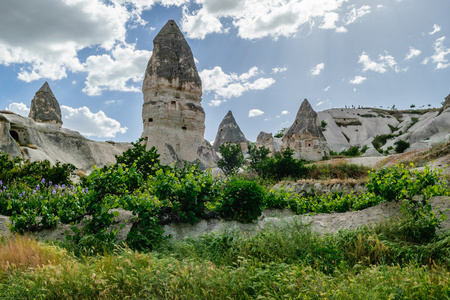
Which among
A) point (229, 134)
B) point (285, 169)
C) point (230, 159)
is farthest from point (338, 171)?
point (229, 134)

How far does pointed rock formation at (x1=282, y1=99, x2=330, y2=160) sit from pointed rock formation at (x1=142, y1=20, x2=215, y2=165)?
606 inches

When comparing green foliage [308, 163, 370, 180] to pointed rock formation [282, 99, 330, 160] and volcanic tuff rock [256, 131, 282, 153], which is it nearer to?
pointed rock formation [282, 99, 330, 160]

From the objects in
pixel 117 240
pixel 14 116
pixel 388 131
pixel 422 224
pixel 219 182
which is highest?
pixel 388 131

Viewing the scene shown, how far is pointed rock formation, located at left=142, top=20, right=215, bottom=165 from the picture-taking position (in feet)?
73.2

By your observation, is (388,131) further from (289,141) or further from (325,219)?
(325,219)

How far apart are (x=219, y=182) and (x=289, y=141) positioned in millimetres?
32204

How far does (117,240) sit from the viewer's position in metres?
5.75

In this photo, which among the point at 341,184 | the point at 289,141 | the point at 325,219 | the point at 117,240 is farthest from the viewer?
the point at 289,141

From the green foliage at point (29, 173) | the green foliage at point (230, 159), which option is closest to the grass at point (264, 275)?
the green foliage at point (29, 173)

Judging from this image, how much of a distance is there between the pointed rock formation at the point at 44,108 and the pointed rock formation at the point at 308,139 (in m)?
27.2

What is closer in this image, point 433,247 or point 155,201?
point 433,247

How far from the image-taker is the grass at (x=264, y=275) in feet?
9.69

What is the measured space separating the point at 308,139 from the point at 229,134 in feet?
40.7

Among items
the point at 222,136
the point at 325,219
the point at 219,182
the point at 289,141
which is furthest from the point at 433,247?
the point at 222,136
